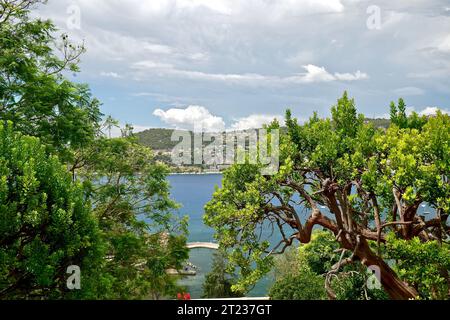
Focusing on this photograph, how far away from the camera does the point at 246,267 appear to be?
26.7 feet

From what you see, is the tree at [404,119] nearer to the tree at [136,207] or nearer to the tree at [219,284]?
the tree at [136,207]

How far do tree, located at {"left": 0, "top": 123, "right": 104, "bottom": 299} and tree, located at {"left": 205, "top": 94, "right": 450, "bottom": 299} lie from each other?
95.8 inches

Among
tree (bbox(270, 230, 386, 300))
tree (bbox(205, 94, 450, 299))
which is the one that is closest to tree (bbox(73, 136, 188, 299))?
tree (bbox(205, 94, 450, 299))

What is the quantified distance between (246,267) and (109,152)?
18.9 feet

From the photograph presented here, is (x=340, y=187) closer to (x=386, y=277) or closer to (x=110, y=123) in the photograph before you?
(x=386, y=277)

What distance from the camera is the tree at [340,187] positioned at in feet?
22.8

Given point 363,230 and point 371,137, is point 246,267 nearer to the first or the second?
point 363,230

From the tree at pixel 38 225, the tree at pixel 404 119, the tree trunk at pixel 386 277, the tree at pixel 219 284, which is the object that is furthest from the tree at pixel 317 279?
the tree at pixel 219 284

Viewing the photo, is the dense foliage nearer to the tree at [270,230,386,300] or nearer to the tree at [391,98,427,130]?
the tree at [270,230,386,300]

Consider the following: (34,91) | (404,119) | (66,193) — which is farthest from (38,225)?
(404,119)

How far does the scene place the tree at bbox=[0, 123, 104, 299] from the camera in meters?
5.98

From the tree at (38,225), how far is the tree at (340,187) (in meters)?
2.43

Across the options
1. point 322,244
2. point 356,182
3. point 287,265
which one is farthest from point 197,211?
point 356,182

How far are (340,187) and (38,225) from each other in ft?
17.9
